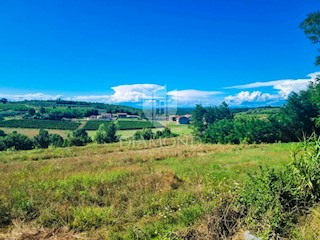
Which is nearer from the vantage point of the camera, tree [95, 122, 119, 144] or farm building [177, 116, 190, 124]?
tree [95, 122, 119, 144]

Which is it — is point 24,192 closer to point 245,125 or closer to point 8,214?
point 8,214

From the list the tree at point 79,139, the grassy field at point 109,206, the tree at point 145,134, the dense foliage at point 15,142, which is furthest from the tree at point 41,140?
the grassy field at point 109,206

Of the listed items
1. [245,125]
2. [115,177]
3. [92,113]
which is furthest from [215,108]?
[115,177]

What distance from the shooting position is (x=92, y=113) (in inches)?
4318

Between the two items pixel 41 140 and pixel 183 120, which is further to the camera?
pixel 183 120

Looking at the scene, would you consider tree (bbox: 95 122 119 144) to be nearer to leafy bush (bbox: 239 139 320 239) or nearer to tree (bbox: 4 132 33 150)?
tree (bbox: 4 132 33 150)

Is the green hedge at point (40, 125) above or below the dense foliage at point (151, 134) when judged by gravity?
above

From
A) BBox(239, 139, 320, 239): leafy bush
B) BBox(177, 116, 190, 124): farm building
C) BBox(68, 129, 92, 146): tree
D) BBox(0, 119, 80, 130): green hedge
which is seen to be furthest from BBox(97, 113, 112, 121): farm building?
BBox(239, 139, 320, 239): leafy bush

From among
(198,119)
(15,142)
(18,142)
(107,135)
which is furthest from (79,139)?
(198,119)

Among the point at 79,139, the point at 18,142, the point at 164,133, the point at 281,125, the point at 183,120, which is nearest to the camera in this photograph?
the point at 281,125

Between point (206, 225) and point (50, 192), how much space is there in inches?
191

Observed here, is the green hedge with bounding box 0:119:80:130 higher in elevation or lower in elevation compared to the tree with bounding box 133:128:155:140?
higher

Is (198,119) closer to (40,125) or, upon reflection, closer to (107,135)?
(107,135)

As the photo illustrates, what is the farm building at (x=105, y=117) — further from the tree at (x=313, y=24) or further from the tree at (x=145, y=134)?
the tree at (x=313, y=24)
